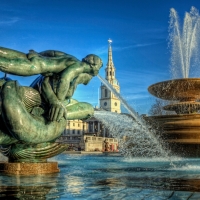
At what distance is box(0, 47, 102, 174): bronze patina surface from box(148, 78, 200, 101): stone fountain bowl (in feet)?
22.2

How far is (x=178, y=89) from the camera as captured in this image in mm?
11812

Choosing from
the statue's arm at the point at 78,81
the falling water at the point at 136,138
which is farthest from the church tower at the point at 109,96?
the statue's arm at the point at 78,81

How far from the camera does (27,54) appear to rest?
15.5 ft

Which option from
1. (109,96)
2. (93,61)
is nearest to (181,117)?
(93,61)

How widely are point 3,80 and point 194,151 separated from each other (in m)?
7.46

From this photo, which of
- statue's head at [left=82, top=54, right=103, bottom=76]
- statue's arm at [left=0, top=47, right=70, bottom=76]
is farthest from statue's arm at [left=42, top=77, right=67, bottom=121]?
statue's head at [left=82, top=54, right=103, bottom=76]

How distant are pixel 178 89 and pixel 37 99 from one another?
7.75 meters

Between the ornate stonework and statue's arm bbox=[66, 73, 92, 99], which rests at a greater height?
statue's arm bbox=[66, 73, 92, 99]

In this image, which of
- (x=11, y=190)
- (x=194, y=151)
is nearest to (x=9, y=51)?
(x=11, y=190)

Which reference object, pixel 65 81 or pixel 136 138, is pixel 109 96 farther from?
pixel 65 81

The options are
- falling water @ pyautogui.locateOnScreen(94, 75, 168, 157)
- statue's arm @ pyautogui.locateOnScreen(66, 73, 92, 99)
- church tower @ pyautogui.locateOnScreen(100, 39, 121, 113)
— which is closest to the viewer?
statue's arm @ pyautogui.locateOnScreen(66, 73, 92, 99)

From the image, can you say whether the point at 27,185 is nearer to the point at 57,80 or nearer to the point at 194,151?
the point at 57,80

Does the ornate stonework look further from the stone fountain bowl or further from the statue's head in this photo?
the stone fountain bowl

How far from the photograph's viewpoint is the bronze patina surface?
14.8 feet
